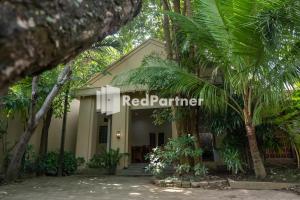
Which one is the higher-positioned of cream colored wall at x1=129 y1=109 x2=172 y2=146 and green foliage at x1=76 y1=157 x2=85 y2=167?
cream colored wall at x1=129 y1=109 x2=172 y2=146

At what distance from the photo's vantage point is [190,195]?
628cm

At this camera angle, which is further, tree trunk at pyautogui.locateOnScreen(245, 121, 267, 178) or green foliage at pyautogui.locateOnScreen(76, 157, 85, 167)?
green foliage at pyautogui.locateOnScreen(76, 157, 85, 167)

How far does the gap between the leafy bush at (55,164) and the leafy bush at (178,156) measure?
416 centimetres

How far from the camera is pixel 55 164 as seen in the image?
10898 mm

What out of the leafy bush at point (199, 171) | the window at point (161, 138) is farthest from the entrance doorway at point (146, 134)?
the leafy bush at point (199, 171)

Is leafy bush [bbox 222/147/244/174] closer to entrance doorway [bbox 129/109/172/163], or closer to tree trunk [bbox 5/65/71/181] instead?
tree trunk [bbox 5/65/71/181]

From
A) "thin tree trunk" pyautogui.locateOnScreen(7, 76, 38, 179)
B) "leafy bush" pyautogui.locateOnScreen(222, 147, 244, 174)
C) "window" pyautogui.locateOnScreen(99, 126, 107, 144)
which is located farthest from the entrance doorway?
"leafy bush" pyautogui.locateOnScreen(222, 147, 244, 174)

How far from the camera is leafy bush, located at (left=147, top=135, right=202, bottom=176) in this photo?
806cm

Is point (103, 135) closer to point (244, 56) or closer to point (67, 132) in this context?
point (67, 132)

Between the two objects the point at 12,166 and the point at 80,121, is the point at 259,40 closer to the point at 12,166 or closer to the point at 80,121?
the point at 12,166

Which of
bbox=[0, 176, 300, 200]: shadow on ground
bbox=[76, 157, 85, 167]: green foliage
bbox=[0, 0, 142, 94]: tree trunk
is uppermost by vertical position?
bbox=[0, 0, 142, 94]: tree trunk

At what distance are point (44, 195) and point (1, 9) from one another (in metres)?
6.36

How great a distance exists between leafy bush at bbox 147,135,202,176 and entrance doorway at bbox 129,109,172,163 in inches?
282

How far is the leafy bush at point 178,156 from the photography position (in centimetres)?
806
